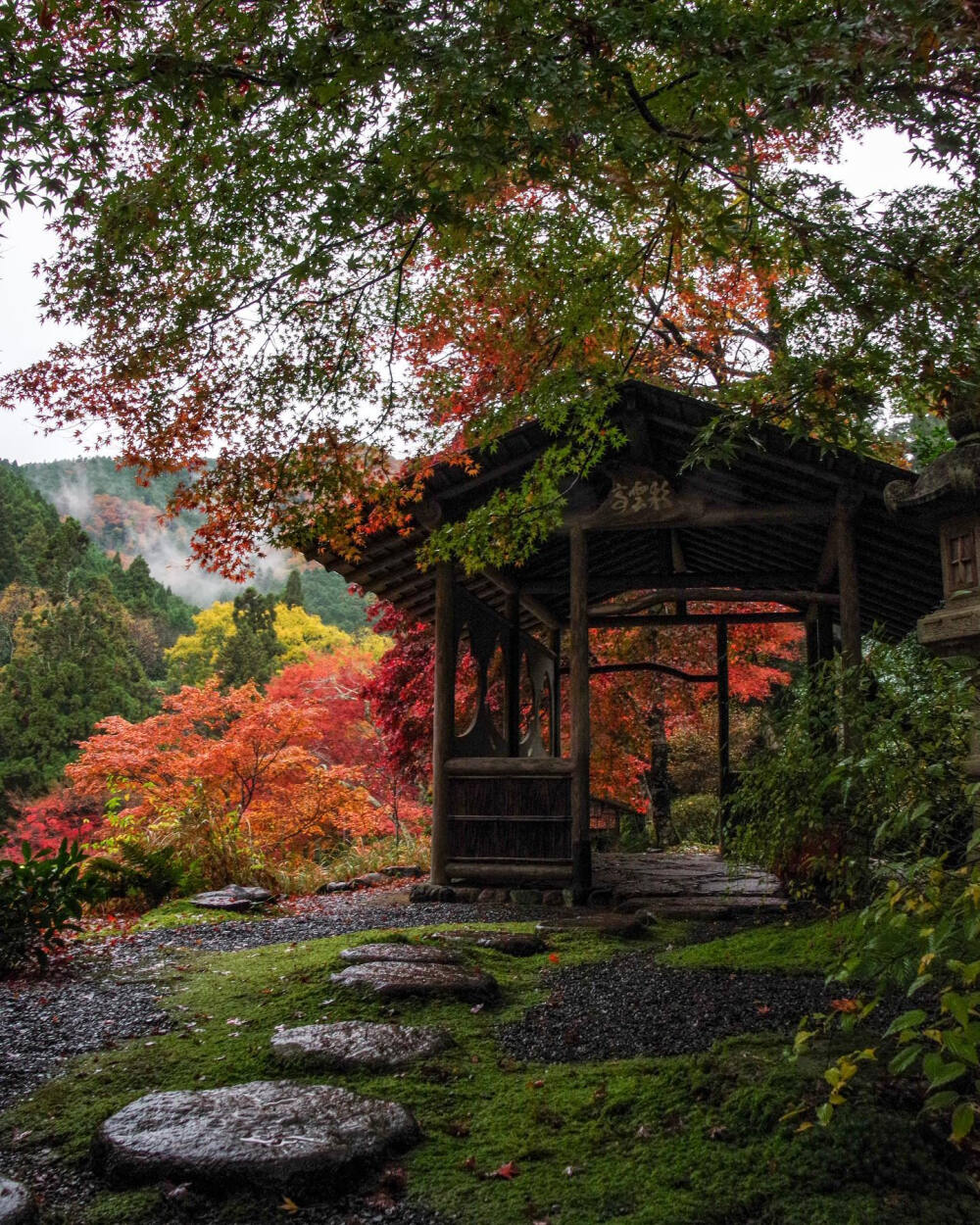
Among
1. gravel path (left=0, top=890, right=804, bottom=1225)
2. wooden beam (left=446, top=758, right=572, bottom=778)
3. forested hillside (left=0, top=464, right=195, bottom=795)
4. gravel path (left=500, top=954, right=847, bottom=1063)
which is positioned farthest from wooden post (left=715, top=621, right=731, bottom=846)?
forested hillside (left=0, top=464, right=195, bottom=795)

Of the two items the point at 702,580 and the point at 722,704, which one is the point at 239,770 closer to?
the point at 722,704

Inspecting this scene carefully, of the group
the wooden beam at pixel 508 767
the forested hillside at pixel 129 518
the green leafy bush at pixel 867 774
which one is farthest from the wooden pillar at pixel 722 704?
the forested hillside at pixel 129 518

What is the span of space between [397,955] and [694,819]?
522 inches

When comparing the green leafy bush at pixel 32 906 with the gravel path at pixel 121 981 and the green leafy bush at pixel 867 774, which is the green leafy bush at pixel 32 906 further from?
the green leafy bush at pixel 867 774

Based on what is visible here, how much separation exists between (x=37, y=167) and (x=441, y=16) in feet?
4.86

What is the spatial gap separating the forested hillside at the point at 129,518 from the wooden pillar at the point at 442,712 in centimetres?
4910

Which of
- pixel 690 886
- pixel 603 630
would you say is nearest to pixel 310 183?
pixel 690 886

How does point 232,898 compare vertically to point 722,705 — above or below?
below

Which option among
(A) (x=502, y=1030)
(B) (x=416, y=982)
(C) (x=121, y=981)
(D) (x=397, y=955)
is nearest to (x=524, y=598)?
(D) (x=397, y=955)

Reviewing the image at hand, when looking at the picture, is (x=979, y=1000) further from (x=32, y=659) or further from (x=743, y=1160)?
(x=32, y=659)

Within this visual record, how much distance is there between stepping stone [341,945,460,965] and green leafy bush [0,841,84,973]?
1731 millimetres

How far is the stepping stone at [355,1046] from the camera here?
3445mm

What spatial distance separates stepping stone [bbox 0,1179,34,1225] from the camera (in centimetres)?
239

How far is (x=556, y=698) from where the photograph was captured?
13.7 m
